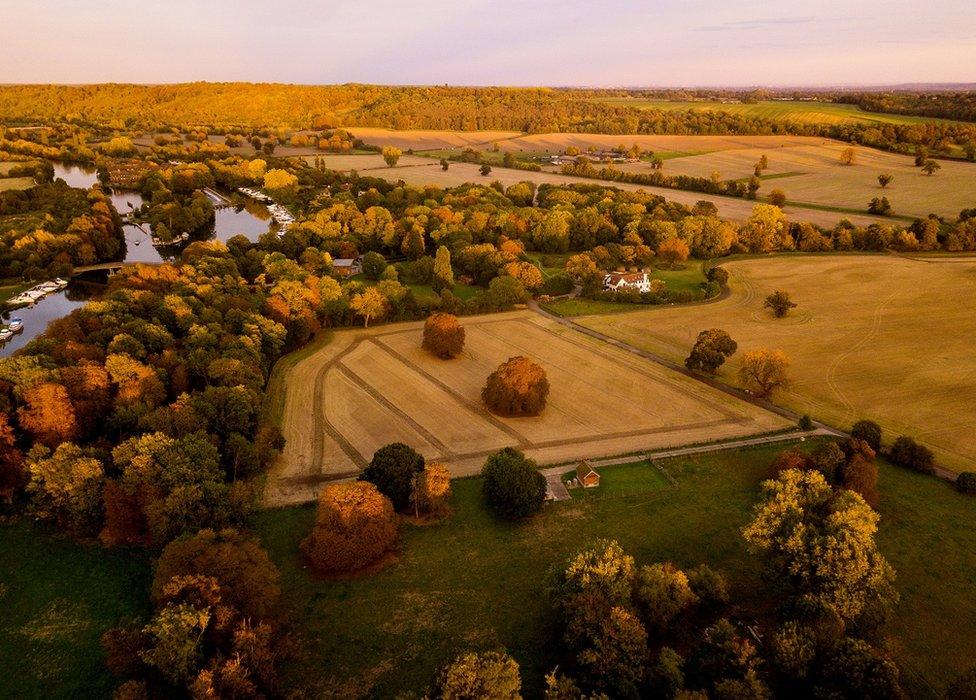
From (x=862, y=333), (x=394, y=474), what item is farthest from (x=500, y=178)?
(x=394, y=474)

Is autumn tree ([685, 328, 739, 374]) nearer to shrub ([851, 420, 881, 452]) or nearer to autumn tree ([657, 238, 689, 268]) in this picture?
shrub ([851, 420, 881, 452])

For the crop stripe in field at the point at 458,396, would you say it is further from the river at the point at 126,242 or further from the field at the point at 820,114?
the field at the point at 820,114

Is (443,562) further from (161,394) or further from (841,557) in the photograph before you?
(161,394)

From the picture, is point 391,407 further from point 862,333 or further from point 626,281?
point 862,333

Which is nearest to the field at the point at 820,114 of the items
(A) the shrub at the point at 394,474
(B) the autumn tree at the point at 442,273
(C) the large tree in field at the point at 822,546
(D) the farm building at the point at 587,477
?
(B) the autumn tree at the point at 442,273

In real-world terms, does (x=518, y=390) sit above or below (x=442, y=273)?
below

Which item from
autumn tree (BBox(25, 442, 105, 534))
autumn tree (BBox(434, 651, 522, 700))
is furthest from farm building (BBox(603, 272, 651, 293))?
autumn tree (BBox(25, 442, 105, 534))
